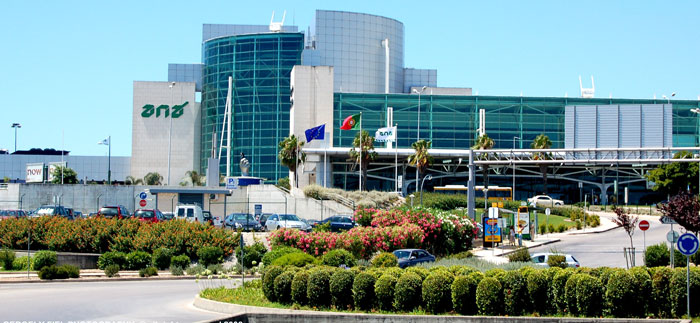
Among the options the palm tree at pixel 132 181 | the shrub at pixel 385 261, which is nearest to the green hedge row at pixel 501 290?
the shrub at pixel 385 261

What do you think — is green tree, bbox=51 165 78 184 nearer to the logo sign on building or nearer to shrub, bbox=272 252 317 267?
the logo sign on building

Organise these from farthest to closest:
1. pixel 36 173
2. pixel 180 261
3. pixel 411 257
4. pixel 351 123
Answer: pixel 36 173 < pixel 351 123 < pixel 180 261 < pixel 411 257

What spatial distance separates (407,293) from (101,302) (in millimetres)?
9177

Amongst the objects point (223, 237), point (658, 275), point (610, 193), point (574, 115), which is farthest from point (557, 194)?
point (658, 275)

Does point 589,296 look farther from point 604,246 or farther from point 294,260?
point 604,246

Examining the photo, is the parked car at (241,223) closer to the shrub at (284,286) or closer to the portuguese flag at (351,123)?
the portuguese flag at (351,123)

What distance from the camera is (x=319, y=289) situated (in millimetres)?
21578

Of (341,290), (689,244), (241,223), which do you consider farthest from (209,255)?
(689,244)

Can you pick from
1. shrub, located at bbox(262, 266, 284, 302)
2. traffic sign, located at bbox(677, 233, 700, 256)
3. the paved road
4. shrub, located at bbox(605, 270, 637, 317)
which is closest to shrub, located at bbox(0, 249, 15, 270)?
the paved road

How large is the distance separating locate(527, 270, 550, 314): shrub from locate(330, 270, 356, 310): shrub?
15.4 feet

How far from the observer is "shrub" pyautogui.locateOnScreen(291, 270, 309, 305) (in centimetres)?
2177

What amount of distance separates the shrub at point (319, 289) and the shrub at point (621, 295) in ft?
23.6

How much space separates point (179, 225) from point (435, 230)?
12.9 meters

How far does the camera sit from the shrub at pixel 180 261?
35.0 meters
